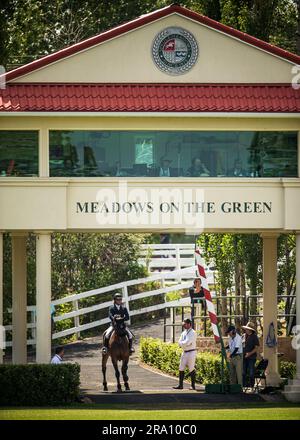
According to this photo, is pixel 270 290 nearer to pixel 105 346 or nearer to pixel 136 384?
pixel 136 384

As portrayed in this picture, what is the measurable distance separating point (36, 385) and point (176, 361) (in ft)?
28.9

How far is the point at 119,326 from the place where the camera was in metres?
36.3

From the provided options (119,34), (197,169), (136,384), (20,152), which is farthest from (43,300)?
(119,34)

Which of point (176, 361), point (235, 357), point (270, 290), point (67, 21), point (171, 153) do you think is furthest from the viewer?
point (67, 21)

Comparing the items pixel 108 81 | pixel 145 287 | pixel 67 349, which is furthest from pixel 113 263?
pixel 108 81

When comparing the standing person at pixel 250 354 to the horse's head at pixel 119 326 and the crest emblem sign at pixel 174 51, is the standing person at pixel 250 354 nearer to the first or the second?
the horse's head at pixel 119 326

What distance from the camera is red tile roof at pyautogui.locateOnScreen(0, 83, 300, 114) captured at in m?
34.3

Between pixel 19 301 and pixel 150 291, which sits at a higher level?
pixel 19 301

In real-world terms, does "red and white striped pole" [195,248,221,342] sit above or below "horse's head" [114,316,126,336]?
above

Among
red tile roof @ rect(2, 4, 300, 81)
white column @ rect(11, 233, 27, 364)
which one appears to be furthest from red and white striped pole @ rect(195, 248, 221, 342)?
white column @ rect(11, 233, 27, 364)

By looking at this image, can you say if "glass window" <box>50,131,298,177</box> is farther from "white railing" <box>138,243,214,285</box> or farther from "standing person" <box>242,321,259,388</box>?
"white railing" <box>138,243,214,285</box>

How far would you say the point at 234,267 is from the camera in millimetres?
46062

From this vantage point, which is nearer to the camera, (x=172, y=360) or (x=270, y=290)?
(x=270, y=290)

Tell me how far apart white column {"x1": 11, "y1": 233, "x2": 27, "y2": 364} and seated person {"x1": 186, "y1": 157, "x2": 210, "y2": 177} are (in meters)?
5.25
